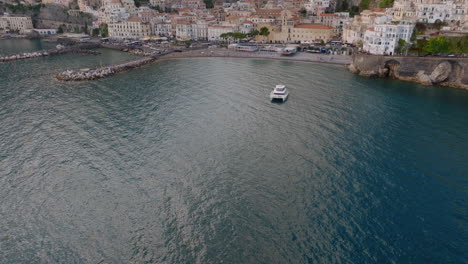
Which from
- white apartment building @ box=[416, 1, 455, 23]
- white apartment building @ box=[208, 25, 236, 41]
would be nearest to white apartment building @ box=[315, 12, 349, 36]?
white apartment building @ box=[416, 1, 455, 23]

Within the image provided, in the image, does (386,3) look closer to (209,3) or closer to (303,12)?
(303,12)

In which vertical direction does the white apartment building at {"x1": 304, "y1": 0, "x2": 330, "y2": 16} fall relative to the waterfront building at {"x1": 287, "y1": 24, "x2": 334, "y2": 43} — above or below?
above

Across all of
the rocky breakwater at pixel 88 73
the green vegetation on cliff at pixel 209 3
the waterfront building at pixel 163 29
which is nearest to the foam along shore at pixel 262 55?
the rocky breakwater at pixel 88 73

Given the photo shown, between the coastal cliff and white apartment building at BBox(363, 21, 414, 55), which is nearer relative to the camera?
A: the coastal cliff

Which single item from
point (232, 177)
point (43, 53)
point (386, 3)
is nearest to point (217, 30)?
point (43, 53)

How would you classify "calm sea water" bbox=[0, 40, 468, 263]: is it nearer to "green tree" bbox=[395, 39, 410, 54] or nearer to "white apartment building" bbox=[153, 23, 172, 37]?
"green tree" bbox=[395, 39, 410, 54]

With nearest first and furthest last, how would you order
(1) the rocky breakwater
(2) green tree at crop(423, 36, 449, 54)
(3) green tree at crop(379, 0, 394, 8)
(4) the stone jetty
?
(1) the rocky breakwater, (2) green tree at crop(423, 36, 449, 54), (4) the stone jetty, (3) green tree at crop(379, 0, 394, 8)
